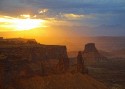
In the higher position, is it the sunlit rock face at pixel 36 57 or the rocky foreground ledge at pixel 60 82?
the sunlit rock face at pixel 36 57

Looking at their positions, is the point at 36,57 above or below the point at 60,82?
above

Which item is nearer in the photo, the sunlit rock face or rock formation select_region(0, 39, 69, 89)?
rock formation select_region(0, 39, 69, 89)

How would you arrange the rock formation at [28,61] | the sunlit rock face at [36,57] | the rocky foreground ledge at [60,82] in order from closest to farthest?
1. the rock formation at [28,61]
2. the sunlit rock face at [36,57]
3. the rocky foreground ledge at [60,82]

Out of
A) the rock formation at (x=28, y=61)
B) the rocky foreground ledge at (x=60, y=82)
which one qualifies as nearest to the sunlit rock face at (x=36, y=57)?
the rock formation at (x=28, y=61)

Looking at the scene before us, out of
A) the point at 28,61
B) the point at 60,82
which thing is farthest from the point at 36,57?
the point at 60,82

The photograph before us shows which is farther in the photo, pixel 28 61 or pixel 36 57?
pixel 36 57

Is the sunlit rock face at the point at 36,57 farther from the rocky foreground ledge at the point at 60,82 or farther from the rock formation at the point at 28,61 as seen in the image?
the rocky foreground ledge at the point at 60,82

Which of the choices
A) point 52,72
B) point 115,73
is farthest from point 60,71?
point 115,73

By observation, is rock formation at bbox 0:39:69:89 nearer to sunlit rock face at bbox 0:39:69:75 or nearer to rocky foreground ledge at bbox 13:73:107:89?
sunlit rock face at bbox 0:39:69:75

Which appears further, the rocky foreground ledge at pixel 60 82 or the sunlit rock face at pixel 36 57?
the rocky foreground ledge at pixel 60 82

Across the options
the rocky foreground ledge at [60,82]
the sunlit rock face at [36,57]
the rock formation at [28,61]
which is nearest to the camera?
the rock formation at [28,61]

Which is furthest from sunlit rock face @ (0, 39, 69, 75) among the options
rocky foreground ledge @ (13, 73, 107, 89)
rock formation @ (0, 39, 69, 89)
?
rocky foreground ledge @ (13, 73, 107, 89)

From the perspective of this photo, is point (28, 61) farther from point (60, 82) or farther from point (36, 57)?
point (60, 82)

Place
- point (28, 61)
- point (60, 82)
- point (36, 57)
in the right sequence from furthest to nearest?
point (36, 57) → point (60, 82) → point (28, 61)
